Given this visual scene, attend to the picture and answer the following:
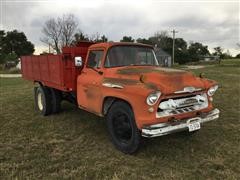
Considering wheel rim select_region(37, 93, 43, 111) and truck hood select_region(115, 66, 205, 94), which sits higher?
truck hood select_region(115, 66, 205, 94)

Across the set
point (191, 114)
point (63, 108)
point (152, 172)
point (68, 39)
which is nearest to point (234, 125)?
point (191, 114)

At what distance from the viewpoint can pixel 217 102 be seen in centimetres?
1009

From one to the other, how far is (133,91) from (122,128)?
0.86 meters

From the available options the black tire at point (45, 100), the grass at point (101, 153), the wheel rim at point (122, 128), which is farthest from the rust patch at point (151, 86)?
the black tire at point (45, 100)

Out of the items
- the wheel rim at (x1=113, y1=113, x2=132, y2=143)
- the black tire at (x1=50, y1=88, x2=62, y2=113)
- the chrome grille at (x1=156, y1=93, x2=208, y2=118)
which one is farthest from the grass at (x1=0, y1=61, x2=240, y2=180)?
the chrome grille at (x1=156, y1=93, x2=208, y2=118)

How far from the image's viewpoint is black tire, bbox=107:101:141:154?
5102mm

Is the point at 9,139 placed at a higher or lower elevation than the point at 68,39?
lower

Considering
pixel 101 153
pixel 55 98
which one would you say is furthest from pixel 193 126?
pixel 55 98

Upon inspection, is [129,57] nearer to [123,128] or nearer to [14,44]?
[123,128]

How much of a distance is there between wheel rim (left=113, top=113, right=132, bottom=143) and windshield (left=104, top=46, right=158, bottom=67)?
1.19 m

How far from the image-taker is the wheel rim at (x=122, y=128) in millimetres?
5324

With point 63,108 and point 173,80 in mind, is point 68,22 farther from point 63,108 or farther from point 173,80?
point 173,80

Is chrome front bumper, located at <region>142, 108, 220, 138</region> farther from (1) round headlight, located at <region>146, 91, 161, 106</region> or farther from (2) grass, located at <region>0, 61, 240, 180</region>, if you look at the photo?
(2) grass, located at <region>0, 61, 240, 180</region>

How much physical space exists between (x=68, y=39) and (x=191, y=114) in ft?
161
